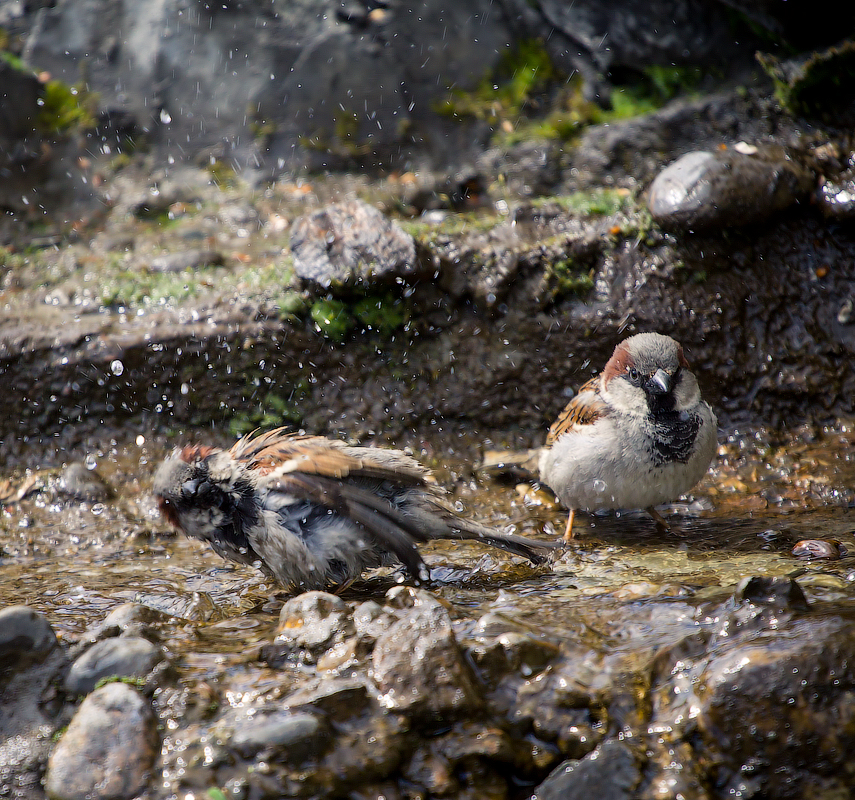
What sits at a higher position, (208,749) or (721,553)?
(208,749)

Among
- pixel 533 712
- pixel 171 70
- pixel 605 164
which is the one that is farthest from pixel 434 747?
pixel 171 70

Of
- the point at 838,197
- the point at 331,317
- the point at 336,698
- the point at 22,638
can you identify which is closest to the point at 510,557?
the point at 336,698

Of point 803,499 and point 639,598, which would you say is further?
point 803,499

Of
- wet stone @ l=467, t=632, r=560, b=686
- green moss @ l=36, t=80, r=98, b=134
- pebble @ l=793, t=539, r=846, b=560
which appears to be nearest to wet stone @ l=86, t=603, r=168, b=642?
wet stone @ l=467, t=632, r=560, b=686

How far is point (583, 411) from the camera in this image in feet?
13.9

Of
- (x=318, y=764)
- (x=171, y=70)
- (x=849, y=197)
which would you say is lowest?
(x=318, y=764)

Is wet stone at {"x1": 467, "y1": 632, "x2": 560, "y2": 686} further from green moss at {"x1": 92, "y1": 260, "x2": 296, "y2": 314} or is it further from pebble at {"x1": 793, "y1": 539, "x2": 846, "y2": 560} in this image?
green moss at {"x1": 92, "y1": 260, "x2": 296, "y2": 314}

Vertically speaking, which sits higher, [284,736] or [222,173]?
[222,173]

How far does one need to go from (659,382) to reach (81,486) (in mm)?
3498

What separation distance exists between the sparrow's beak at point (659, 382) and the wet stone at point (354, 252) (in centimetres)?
179

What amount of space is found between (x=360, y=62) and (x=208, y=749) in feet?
20.2

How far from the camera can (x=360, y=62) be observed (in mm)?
6988

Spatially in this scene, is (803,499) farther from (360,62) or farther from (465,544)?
(360,62)

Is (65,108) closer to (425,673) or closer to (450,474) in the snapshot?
(450,474)
